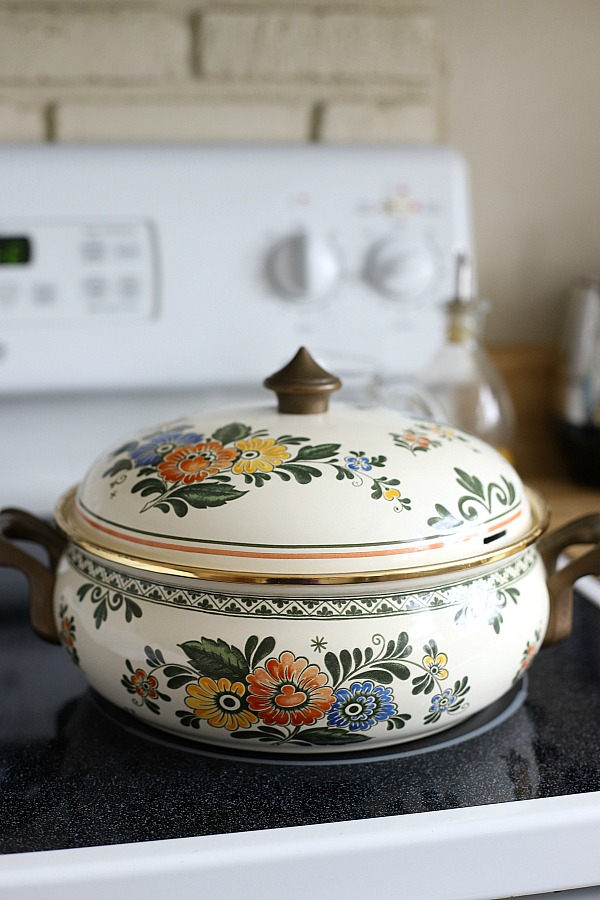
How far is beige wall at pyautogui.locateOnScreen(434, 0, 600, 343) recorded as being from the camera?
115 centimetres

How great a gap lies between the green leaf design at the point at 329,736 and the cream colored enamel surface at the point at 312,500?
9 cm

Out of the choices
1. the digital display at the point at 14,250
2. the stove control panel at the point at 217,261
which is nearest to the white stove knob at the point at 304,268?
the stove control panel at the point at 217,261

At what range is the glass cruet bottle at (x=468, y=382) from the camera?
2.96ft

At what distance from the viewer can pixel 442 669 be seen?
1.58 feet

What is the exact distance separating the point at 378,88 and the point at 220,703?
2.69ft

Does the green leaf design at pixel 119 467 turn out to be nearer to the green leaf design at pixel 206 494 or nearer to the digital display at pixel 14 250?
the green leaf design at pixel 206 494

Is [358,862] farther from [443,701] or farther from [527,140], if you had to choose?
[527,140]

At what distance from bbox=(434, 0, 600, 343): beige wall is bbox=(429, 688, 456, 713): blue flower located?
2.61 feet

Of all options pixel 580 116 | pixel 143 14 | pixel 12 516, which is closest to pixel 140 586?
pixel 12 516

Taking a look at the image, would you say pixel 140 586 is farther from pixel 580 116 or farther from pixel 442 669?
pixel 580 116

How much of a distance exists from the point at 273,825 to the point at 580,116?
1.04 meters

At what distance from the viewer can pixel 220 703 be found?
1.57 ft

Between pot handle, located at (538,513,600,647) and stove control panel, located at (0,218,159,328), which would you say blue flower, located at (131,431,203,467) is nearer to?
pot handle, located at (538,513,600,647)

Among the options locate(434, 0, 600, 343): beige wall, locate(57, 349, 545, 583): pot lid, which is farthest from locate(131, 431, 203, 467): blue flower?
locate(434, 0, 600, 343): beige wall
